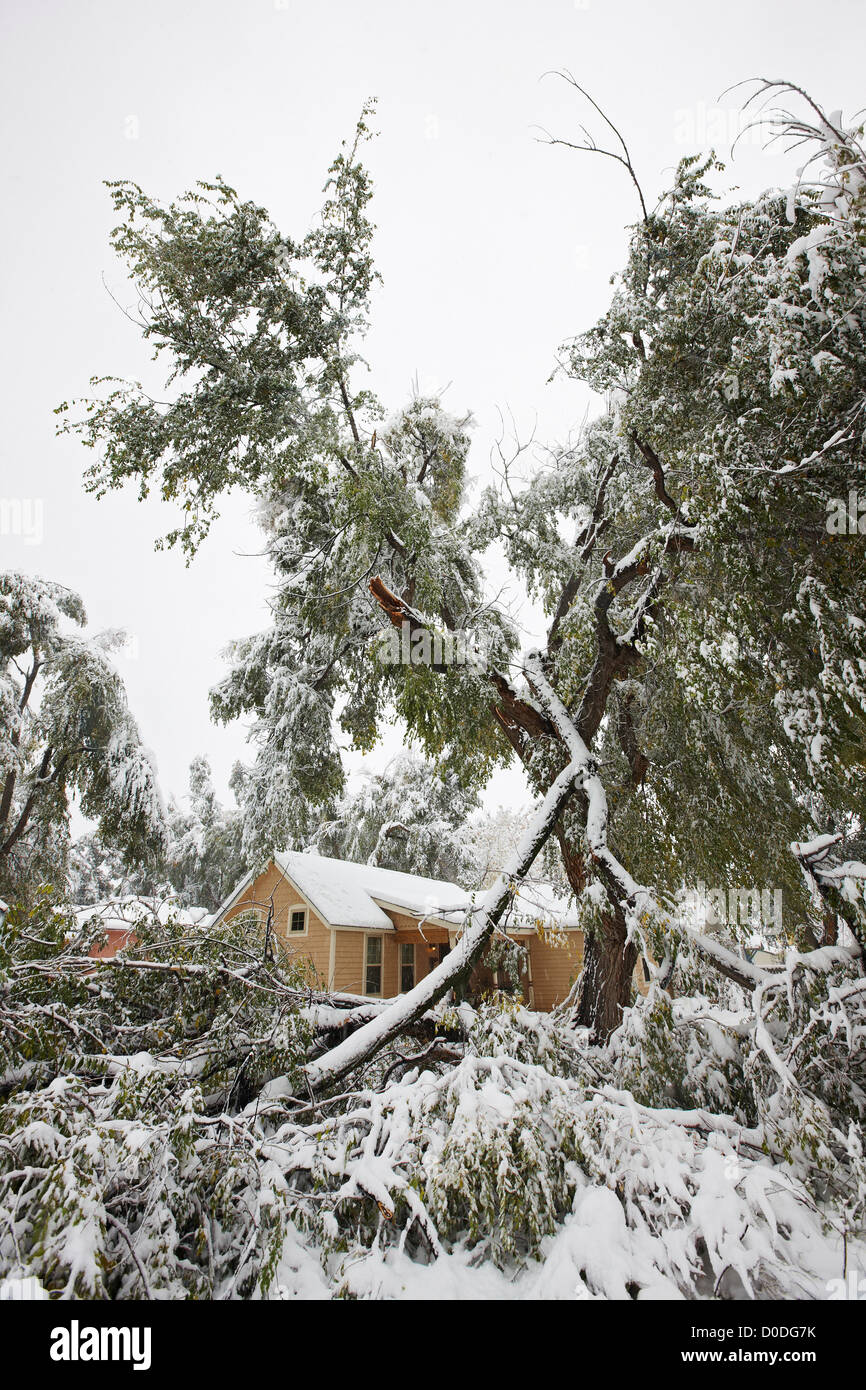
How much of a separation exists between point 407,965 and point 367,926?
264 centimetres

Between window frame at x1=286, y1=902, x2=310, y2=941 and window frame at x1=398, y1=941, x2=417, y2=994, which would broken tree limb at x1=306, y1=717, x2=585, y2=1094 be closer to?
window frame at x1=286, y1=902, x2=310, y2=941

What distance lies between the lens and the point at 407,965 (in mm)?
15219

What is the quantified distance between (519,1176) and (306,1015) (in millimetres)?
1953

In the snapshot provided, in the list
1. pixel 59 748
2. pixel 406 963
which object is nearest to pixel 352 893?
pixel 406 963

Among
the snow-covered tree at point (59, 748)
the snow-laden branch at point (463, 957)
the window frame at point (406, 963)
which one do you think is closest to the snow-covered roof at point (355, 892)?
the window frame at point (406, 963)

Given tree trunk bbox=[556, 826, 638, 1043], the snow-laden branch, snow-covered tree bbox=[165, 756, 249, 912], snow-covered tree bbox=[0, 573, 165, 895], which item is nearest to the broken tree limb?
the snow-laden branch

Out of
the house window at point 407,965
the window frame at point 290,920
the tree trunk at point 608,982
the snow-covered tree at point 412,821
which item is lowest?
the house window at point 407,965

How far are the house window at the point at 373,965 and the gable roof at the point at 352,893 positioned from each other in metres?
0.55

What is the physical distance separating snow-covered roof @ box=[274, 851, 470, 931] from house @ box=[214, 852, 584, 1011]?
0.07 feet

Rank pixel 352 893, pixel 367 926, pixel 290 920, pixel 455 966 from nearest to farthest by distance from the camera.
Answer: pixel 455 966, pixel 367 926, pixel 290 920, pixel 352 893

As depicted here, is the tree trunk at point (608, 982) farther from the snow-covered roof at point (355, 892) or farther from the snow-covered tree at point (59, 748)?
the snow-covered tree at point (59, 748)

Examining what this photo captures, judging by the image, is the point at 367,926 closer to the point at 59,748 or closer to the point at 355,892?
the point at 355,892

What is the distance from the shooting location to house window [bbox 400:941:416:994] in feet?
49.3

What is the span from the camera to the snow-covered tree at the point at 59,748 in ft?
37.7
